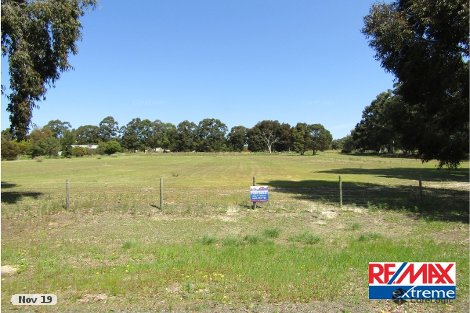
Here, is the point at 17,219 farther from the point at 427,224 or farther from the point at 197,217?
the point at 427,224

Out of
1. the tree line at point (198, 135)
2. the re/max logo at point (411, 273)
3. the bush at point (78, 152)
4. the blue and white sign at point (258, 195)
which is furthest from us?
the tree line at point (198, 135)

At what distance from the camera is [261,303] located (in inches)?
252

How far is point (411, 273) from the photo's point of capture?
572cm

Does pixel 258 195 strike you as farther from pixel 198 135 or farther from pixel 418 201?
pixel 198 135

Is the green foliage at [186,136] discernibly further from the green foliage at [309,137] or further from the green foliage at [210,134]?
the green foliage at [309,137]

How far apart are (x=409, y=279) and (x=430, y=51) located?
1439 cm

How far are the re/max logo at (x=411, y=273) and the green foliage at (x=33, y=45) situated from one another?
1613cm

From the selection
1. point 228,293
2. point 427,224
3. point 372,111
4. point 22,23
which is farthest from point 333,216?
Answer: point 372,111

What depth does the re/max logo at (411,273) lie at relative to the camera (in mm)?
5652

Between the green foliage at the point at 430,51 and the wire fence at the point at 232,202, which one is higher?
the green foliage at the point at 430,51

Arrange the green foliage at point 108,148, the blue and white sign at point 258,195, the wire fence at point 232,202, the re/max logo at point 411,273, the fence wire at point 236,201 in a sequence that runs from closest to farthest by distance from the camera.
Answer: the re/max logo at point 411,273 → the blue and white sign at point 258,195 → the wire fence at point 232,202 → the fence wire at point 236,201 → the green foliage at point 108,148

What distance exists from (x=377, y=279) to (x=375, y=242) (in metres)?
5.60
